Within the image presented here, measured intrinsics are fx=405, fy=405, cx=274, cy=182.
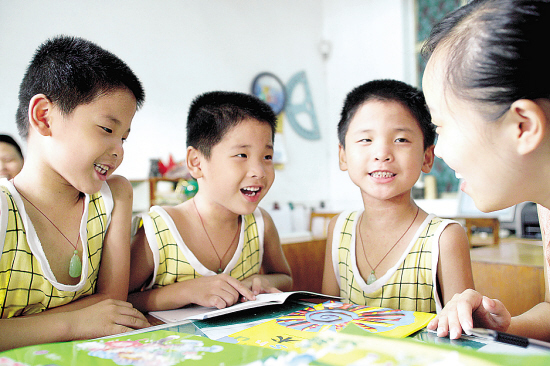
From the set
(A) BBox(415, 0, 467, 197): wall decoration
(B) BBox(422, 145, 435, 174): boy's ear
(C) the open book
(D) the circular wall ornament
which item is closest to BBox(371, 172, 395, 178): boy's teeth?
(B) BBox(422, 145, 435, 174): boy's ear

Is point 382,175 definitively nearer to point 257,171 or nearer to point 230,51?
point 257,171

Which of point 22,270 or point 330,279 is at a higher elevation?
point 22,270

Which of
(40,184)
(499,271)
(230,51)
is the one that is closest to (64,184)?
(40,184)

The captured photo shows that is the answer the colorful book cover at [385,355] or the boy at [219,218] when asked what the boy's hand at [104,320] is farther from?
the colorful book cover at [385,355]

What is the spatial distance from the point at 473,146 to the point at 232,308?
1.56 ft

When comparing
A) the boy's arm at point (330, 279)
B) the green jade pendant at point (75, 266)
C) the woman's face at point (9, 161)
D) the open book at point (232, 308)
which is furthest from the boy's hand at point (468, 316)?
the woman's face at point (9, 161)

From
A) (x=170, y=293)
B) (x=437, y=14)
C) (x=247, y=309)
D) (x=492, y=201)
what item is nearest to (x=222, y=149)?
(x=170, y=293)

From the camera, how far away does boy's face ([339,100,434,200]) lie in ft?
3.41

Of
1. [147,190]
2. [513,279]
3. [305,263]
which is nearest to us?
[513,279]

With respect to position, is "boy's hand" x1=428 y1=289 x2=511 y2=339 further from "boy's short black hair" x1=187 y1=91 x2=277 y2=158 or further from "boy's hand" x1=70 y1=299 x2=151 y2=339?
"boy's short black hair" x1=187 y1=91 x2=277 y2=158

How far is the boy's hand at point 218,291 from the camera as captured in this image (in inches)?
33.4

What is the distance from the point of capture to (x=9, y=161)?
1.98 metres

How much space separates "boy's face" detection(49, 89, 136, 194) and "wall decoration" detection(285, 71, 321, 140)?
4.86 metres

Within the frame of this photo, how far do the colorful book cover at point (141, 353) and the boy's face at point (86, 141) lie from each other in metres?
0.38
